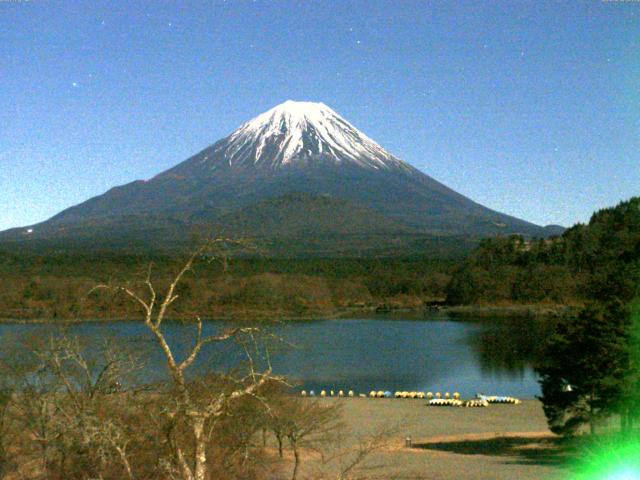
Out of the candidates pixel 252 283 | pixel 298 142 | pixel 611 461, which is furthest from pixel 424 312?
pixel 298 142

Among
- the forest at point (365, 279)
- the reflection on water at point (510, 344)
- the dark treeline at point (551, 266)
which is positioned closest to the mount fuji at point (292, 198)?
the forest at point (365, 279)

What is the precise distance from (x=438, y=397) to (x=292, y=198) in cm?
10475

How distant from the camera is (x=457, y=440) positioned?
1811cm

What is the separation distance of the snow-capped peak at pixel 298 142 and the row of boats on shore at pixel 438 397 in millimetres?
127531

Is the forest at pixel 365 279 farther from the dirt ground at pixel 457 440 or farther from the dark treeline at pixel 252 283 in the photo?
the dirt ground at pixel 457 440

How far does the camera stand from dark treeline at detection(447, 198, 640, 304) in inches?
2594

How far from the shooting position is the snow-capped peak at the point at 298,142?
154250 mm

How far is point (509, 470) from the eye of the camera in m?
13.8

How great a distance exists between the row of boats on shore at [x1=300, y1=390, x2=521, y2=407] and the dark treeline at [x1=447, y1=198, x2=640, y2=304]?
127 feet

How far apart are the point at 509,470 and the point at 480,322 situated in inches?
1695

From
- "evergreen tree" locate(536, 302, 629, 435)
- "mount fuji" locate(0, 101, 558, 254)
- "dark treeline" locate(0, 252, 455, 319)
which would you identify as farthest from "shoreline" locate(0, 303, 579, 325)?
"evergreen tree" locate(536, 302, 629, 435)

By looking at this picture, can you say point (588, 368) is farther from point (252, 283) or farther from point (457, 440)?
point (252, 283)

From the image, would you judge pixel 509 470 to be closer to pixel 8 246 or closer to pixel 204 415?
pixel 204 415

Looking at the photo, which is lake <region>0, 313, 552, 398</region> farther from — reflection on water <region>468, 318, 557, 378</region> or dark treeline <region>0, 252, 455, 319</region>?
dark treeline <region>0, 252, 455, 319</region>
